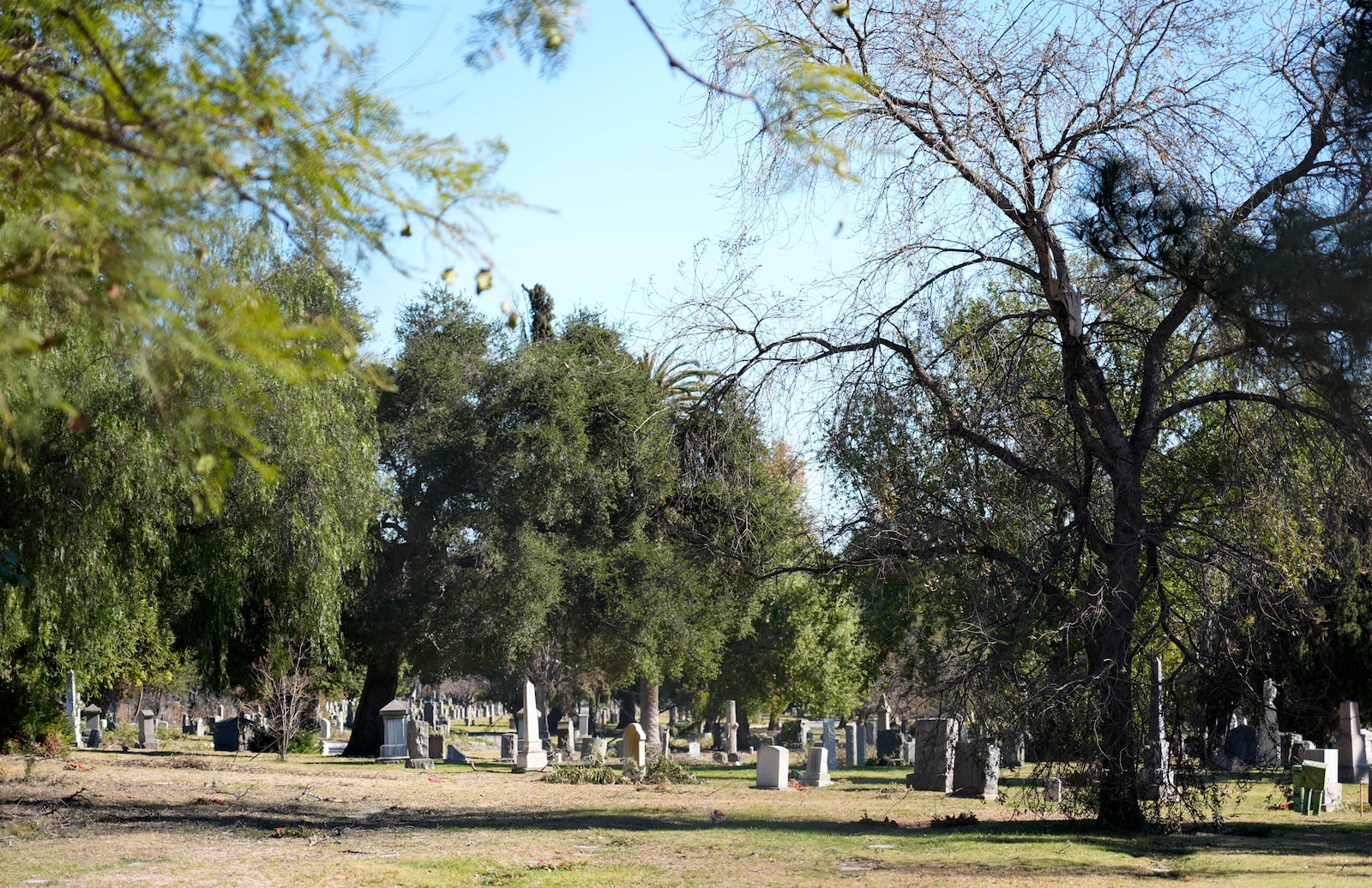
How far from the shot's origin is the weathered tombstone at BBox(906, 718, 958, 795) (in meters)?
19.8

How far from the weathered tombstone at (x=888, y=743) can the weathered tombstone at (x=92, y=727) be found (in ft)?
72.5

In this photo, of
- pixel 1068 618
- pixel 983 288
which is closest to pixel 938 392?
pixel 983 288

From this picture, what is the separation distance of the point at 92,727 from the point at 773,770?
2626cm

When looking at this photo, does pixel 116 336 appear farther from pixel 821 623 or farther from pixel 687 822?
pixel 821 623

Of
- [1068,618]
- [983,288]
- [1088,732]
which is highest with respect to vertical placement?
[983,288]

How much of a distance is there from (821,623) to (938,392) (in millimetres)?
26791

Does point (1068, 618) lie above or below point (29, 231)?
below

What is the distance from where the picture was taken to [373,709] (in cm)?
3080

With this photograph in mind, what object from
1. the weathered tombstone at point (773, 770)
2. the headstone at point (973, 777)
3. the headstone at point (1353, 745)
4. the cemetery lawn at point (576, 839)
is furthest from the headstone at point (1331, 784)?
the weathered tombstone at point (773, 770)

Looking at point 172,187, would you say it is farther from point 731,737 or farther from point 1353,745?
point 731,737

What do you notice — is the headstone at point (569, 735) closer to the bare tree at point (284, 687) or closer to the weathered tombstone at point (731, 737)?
the weathered tombstone at point (731, 737)

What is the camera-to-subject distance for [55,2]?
166 inches

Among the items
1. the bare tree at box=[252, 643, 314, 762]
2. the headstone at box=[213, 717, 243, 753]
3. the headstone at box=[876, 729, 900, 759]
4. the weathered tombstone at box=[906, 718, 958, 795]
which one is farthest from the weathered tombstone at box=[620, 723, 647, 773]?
the headstone at box=[213, 717, 243, 753]

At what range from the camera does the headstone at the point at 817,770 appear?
2227cm
